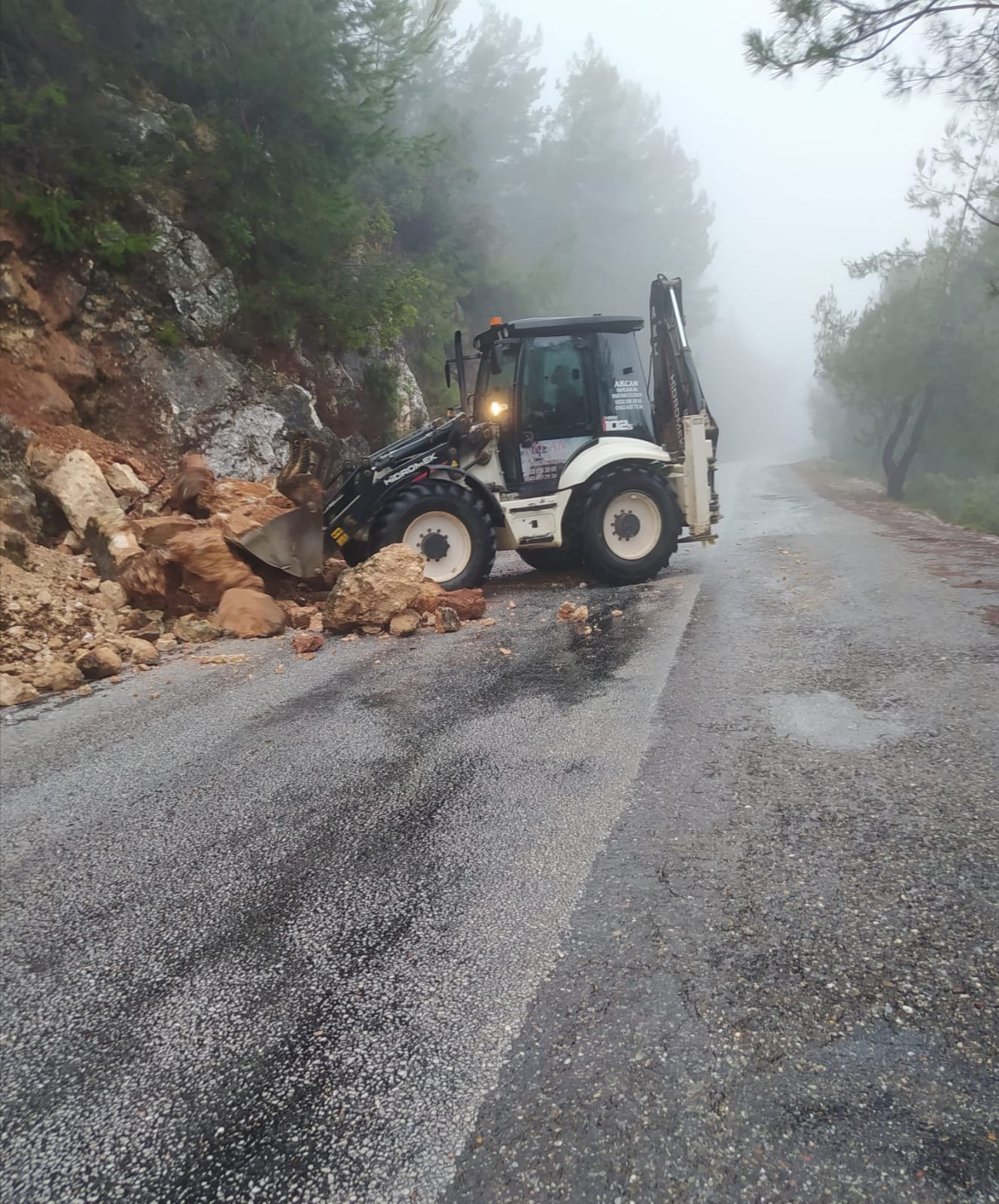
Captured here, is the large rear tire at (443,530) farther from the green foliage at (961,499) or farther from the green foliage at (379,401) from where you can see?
the green foliage at (961,499)

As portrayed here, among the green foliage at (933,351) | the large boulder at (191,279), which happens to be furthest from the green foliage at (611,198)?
the large boulder at (191,279)

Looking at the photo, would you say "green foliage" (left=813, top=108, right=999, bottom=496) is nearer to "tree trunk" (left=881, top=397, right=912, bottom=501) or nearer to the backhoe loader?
"tree trunk" (left=881, top=397, right=912, bottom=501)

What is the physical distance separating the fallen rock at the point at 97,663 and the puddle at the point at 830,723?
14.7 feet

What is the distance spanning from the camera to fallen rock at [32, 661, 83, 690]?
5.17 metres

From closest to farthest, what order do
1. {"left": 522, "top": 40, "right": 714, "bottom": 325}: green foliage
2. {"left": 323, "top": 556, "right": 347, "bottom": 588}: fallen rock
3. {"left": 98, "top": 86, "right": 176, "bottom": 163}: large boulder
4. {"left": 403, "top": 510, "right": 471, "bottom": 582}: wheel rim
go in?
{"left": 403, "top": 510, "right": 471, "bottom": 582}: wheel rim < {"left": 323, "top": 556, "right": 347, "bottom": 588}: fallen rock < {"left": 98, "top": 86, "right": 176, "bottom": 163}: large boulder < {"left": 522, "top": 40, "right": 714, "bottom": 325}: green foliage

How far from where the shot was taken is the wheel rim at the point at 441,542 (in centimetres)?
728

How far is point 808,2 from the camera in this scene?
740cm

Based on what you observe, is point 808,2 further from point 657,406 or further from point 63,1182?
point 63,1182

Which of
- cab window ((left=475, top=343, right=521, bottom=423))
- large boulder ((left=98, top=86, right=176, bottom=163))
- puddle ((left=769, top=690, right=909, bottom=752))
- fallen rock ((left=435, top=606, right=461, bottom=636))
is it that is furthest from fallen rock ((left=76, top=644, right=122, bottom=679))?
large boulder ((left=98, top=86, right=176, bottom=163))

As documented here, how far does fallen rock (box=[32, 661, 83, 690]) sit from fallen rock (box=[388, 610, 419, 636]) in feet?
7.41

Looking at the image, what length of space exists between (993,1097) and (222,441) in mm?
10526

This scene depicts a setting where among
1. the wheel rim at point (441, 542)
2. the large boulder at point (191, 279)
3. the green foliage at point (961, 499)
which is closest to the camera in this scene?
the wheel rim at point (441, 542)

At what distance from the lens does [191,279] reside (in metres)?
10.6

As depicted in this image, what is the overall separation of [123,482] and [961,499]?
63.1 ft
